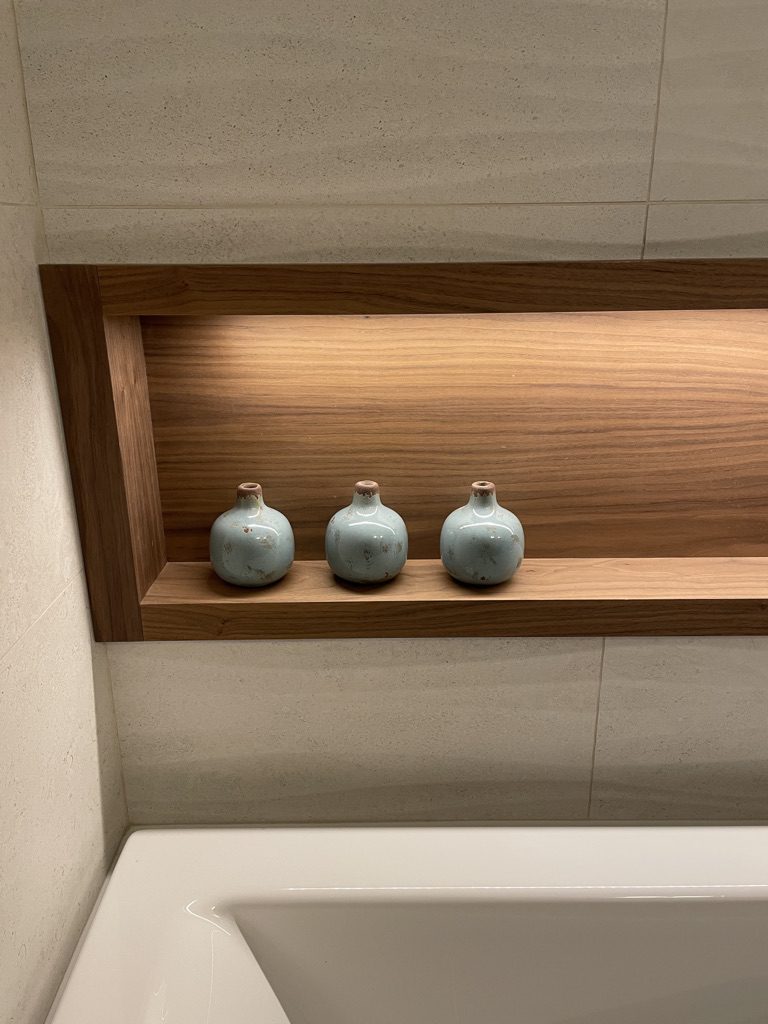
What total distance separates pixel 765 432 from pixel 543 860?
73cm

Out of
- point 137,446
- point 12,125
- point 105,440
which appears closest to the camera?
point 12,125

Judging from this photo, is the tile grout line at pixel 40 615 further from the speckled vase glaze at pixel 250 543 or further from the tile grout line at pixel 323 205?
the tile grout line at pixel 323 205

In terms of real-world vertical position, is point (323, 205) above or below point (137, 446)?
above

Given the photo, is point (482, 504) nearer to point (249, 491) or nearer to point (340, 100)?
point (249, 491)

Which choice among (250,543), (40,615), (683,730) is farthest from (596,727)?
(40,615)

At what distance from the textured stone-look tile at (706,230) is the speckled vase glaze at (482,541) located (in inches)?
15.8

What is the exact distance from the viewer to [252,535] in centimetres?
120

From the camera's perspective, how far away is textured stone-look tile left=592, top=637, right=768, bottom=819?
124 centimetres

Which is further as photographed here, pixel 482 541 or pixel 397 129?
pixel 482 541

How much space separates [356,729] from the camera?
1.28 meters

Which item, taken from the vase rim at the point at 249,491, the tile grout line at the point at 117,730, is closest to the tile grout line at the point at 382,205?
the vase rim at the point at 249,491

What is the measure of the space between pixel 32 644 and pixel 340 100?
745 mm

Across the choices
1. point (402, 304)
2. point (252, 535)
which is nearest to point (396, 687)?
point (252, 535)

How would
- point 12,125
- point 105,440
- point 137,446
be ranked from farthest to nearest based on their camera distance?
point 137,446 < point 105,440 < point 12,125
